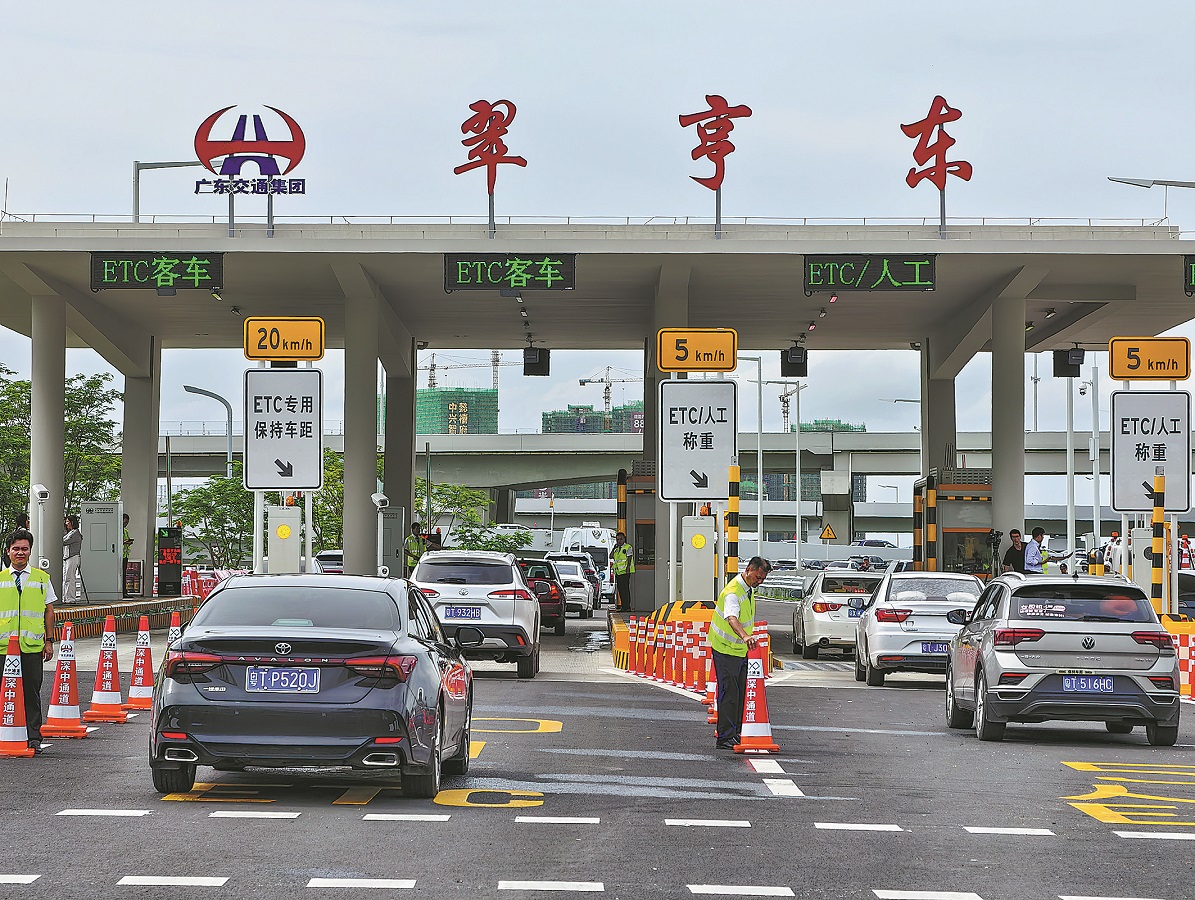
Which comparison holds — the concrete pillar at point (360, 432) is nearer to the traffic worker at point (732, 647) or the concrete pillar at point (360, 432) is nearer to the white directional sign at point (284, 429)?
the white directional sign at point (284, 429)

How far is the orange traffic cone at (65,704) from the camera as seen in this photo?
1373 centimetres

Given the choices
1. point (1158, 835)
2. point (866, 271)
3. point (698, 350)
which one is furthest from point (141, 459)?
point (1158, 835)

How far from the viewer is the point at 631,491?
37.4 m

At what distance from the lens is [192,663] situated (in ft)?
32.2

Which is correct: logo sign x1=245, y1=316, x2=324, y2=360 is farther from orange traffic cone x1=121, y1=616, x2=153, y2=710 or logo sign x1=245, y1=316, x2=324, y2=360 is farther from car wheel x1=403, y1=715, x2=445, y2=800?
car wheel x1=403, y1=715, x2=445, y2=800

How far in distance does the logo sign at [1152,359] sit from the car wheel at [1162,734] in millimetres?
10912

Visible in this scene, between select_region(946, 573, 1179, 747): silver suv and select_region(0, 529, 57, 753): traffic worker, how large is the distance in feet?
25.9

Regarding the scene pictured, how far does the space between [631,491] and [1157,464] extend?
1586 cm

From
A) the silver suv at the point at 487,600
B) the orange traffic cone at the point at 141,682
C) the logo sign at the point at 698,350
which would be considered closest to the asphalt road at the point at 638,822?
the orange traffic cone at the point at 141,682

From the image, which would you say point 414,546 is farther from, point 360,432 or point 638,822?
point 638,822

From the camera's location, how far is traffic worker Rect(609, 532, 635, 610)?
3694 centimetres

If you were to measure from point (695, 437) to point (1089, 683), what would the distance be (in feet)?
Answer: 28.2

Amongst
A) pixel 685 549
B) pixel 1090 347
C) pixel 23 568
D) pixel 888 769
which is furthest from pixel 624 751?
pixel 1090 347

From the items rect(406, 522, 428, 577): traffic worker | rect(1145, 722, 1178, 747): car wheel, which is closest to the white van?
rect(406, 522, 428, 577): traffic worker
